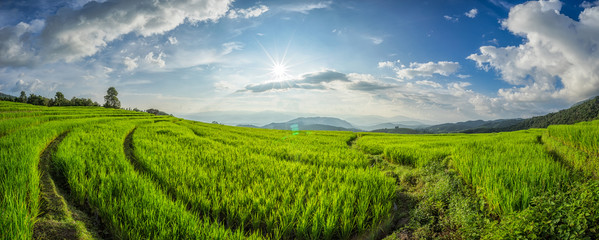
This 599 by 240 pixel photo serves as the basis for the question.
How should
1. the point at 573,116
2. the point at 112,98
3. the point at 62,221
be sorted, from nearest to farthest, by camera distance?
the point at 62,221 < the point at 112,98 < the point at 573,116

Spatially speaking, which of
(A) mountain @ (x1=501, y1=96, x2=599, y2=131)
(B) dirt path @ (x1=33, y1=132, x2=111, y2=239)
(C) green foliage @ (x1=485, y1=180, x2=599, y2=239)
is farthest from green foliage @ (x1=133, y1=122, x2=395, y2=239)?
(A) mountain @ (x1=501, y1=96, x2=599, y2=131)

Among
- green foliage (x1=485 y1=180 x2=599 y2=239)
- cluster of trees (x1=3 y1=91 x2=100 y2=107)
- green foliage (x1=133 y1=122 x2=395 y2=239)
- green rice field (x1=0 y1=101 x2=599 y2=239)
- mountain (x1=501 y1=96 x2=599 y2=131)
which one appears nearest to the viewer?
green foliage (x1=485 y1=180 x2=599 y2=239)

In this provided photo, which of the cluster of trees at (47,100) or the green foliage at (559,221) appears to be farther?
Answer: the cluster of trees at (47,100)

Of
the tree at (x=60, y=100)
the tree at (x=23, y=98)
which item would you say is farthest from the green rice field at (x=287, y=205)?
the tree at (x=23, y=98)

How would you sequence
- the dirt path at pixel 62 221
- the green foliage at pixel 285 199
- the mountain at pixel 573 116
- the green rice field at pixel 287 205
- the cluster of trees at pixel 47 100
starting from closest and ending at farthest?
the green rice field at pixel 287 205 → the dirt path at pixel 62 221 → the green foliage at pixel 285 199 → the cluster of trees at pixel 47 100 → the mountain at pixel 573 116

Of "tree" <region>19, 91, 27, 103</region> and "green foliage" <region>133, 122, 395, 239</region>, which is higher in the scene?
"tree" <region>19, 91, 27, 103</region>

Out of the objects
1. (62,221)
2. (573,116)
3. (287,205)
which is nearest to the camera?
(62,221)

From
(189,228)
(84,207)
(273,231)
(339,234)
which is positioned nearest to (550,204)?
(339,234)

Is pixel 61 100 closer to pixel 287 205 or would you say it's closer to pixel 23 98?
pixel 23 98

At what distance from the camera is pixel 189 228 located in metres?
2.71

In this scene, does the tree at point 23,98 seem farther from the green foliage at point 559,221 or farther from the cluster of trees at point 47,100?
the green foliage at point 559,221

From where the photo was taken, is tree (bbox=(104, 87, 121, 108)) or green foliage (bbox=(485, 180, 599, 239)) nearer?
green foliage (bbox=(485, 180, 599, 239))

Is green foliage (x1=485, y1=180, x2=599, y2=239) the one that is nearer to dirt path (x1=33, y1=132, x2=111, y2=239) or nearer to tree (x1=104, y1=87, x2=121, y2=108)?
dirt path (x1=33, y1=132, x2=111, y2=239)

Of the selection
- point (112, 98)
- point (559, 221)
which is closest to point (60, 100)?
point (112, 98)
